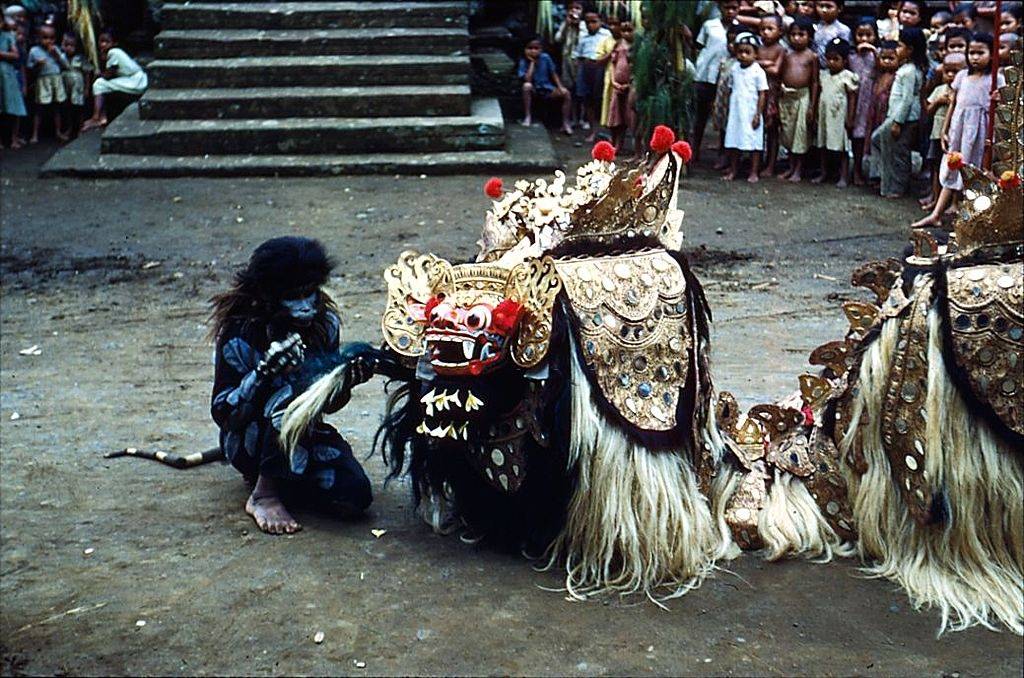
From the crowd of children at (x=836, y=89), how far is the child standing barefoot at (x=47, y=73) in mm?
4768

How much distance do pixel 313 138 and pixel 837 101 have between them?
13.2 feet

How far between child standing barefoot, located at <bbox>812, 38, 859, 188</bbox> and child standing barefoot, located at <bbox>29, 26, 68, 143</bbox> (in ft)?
21.9

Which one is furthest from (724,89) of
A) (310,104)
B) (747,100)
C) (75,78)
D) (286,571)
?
(286,571)

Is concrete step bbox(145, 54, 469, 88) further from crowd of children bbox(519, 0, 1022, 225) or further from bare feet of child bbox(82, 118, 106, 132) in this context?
crowd of children bbox(519, 0, 1022, 225)

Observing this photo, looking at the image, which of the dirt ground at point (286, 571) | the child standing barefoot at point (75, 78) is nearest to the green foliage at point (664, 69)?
the dirt ground at point (286, 571)

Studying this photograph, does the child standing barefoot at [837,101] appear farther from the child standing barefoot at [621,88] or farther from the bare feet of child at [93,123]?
Result: the bare feet of child at [93,123]

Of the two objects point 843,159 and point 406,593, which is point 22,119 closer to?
Result: point 843,159

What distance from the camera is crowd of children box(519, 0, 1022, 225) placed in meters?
8.38

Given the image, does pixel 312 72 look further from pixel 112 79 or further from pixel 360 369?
pixel 360 369

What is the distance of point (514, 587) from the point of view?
11.7 ft

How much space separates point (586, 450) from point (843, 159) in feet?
22.0

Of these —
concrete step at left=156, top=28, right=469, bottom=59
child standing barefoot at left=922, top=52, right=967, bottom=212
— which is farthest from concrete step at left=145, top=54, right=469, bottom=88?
child standing barefoot at left=922, top=52, right=967, bottom=212

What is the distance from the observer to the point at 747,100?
9.55 m

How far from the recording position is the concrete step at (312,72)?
10742 mm
